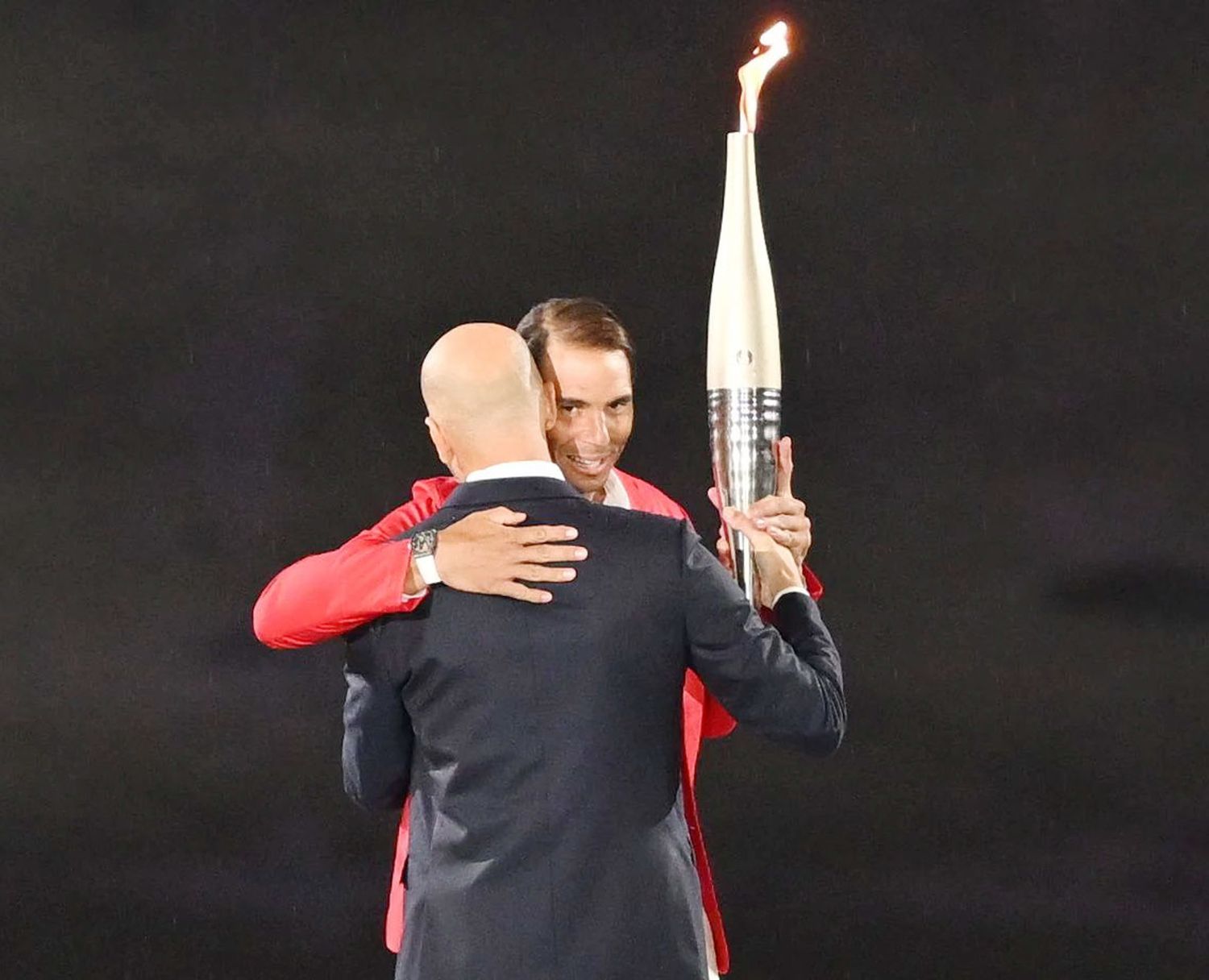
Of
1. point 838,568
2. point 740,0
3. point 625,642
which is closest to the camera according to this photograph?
point 625,642

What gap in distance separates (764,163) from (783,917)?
85.1 inches

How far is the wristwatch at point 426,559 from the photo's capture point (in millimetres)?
1821

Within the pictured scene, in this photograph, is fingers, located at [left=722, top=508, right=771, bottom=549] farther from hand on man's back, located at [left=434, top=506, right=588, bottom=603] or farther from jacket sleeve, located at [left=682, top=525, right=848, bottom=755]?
hand on man's back, located at [left=434, top=506, right=588, bottom=603]

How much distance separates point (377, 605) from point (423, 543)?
8 centimetres

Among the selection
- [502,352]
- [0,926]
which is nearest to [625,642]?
[502,352]

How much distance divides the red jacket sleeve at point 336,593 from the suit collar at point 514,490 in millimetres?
90

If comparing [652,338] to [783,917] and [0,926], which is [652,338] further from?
[0,926]

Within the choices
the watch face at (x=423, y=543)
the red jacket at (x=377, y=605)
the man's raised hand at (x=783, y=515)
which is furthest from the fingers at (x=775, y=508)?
the watch face at (x=423, y=543)

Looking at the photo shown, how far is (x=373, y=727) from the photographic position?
6.26ft

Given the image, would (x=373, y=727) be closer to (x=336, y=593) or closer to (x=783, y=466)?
(x=336, y=593)

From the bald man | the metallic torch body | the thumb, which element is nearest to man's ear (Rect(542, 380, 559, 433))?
the bald man

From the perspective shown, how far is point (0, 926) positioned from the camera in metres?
4.34

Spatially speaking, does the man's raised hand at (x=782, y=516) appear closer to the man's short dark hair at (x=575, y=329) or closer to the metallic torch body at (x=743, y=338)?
the metallic torch body at (x=743, y=338)

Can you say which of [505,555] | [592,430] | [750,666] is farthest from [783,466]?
[505,555]
